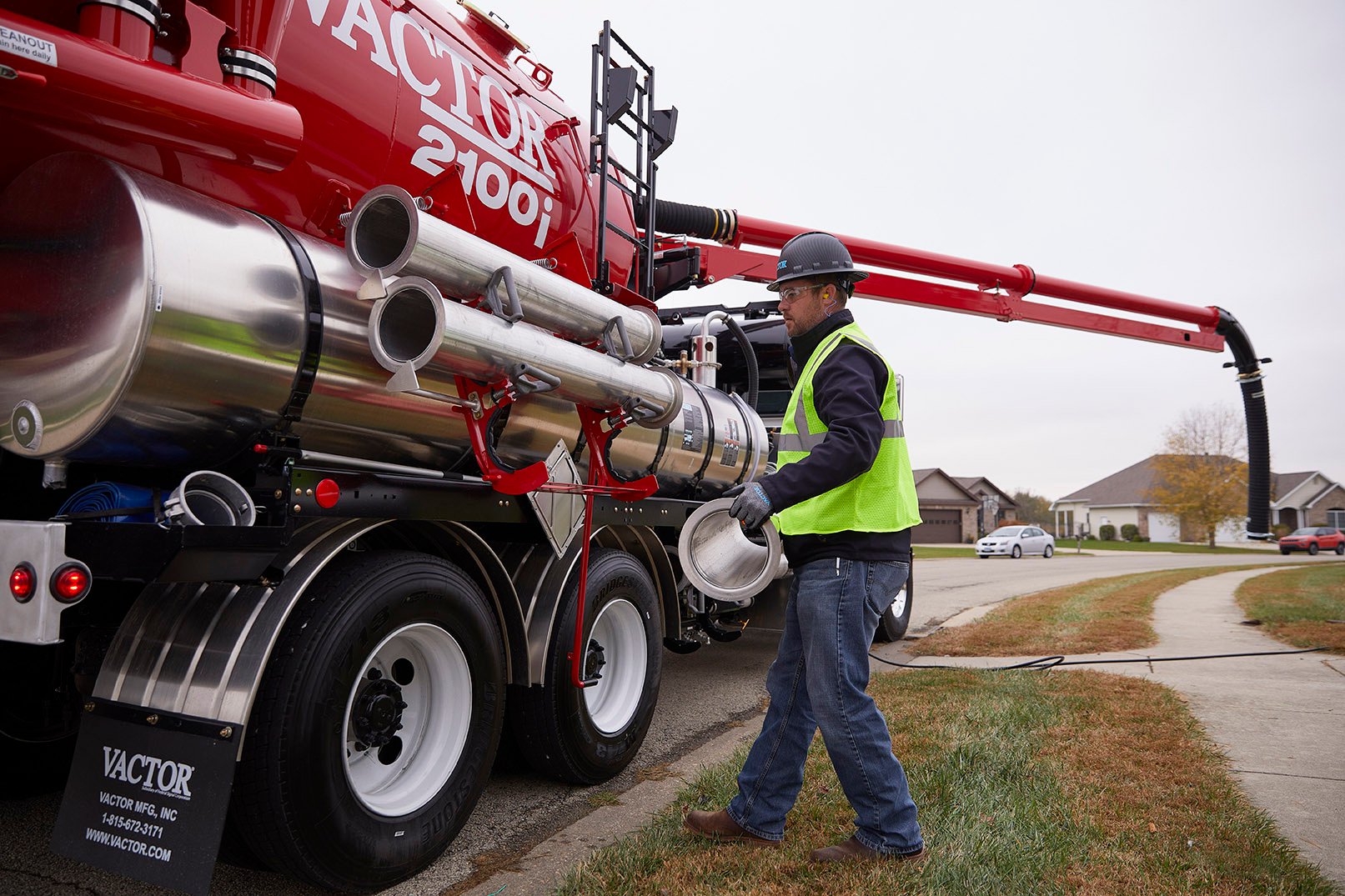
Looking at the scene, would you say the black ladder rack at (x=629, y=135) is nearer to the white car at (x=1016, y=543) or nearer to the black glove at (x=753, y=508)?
the black glove at (x=753, y=508)

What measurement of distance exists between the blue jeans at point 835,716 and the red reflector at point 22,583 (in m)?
2.21

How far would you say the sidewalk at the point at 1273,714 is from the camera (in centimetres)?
366

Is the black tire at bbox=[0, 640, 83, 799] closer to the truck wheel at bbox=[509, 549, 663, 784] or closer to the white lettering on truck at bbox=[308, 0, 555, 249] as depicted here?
the truck wheel at bbox=[509, 549, 663, 784]

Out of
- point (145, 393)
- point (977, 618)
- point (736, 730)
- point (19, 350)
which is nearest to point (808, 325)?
point (145, 393)

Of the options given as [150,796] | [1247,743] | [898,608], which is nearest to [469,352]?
[150,796]

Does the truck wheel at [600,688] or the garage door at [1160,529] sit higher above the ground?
the garage door at [1160,529]

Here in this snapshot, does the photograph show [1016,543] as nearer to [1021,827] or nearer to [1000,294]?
[1000,294]

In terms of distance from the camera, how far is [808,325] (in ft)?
10.7

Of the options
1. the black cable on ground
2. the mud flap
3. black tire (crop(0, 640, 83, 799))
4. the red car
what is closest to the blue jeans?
the mud flap

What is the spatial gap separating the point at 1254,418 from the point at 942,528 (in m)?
47.4

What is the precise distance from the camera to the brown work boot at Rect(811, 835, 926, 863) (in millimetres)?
2914

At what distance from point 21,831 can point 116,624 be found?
3.88 ft

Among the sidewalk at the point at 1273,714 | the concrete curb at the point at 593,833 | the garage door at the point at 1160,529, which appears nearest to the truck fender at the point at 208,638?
the concrete curb at the point at 593,833

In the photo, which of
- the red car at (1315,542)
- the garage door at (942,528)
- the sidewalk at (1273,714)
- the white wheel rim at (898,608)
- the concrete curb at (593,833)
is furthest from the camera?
the garage door at (942,528)
